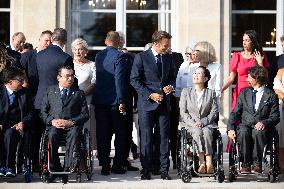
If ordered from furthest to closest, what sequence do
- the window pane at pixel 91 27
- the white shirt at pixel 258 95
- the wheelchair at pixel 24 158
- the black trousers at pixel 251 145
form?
1. the window pane at pixel 91 27
2. the white shirt at pixel 258 95
3. the black trousers at pixel 251 145
4. the wheelchair at pixel 24 158

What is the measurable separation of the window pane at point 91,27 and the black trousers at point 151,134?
4147 millimetres

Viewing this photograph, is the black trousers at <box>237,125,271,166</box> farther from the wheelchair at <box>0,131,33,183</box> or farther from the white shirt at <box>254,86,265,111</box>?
the wheelchair at <box>0,131,33,183</box>

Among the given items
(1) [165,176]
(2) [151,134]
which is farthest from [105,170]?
(1) [165,176]

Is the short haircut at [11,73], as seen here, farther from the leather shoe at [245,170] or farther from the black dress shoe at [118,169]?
the leather shoe at [245,170]

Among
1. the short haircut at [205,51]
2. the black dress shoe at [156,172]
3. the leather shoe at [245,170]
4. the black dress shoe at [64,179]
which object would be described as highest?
the short haircut at [205,51]

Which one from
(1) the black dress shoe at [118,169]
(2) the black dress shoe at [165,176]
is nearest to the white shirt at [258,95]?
(2) the black dress shoe at [165,176]

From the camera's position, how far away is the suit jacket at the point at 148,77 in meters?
11.0

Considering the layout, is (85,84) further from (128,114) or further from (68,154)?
(68,154)

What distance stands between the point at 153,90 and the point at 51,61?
1356 millimetres

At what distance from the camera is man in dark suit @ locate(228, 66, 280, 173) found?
1057 centimetres

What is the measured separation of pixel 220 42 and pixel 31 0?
10.7ft

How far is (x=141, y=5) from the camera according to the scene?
15.1 m

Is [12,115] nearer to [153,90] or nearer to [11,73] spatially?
[11,73]

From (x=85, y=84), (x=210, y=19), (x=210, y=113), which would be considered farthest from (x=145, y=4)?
(x=210, y=113)
